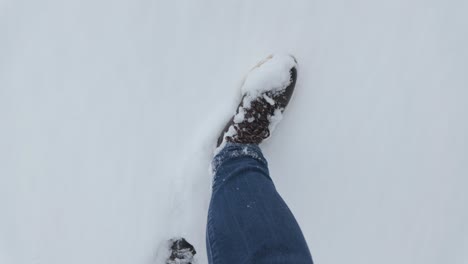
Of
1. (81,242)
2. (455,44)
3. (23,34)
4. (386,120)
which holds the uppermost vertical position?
(23,34)

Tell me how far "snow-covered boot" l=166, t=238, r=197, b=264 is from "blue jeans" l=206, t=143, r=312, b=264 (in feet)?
0.63

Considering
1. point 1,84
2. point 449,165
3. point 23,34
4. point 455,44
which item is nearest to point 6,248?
point 1,84

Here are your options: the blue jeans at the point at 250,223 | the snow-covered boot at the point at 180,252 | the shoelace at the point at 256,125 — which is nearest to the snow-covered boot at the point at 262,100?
the shoelace at the point at 256,125

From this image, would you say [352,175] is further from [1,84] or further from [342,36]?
[1,84]

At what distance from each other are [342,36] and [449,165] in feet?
1.57

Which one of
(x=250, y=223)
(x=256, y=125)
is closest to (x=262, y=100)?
(x=256, y=125)

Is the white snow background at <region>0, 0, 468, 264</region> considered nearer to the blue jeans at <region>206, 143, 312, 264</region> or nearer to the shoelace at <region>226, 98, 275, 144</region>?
the shoelace at <region>226, 98, 275, 144</region>

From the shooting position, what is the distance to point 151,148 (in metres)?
1.08

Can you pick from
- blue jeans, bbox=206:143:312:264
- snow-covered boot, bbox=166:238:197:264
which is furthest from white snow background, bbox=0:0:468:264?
blue jeans, bbox=206:143:312:264

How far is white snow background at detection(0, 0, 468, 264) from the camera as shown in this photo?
1.05 m

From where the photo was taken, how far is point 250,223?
0.86 metres

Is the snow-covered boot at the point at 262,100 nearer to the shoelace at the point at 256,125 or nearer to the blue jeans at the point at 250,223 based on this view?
the shoelace at the point at 256,125

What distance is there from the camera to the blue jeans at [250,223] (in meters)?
0.83

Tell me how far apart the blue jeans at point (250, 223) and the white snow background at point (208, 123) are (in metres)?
0.18
